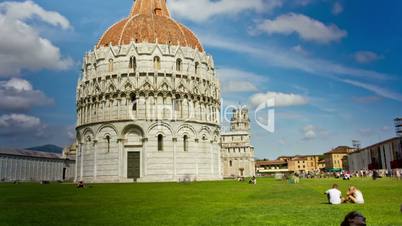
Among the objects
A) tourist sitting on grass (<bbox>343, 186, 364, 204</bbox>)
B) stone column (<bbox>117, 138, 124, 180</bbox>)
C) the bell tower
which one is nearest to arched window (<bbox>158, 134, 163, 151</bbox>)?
stone column (<bbox>117, 138, 124, 180</bbox>)

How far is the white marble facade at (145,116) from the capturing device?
168 ft

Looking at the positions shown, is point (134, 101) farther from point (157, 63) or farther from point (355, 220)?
point (355, 220)

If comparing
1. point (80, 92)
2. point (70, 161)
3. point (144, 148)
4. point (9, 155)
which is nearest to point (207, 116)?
point (144, 148)

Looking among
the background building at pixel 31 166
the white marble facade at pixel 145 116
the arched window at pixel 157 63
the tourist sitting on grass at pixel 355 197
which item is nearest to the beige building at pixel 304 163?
the background building at pixel 31 166

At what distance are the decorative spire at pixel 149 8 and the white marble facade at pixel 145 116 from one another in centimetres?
1312

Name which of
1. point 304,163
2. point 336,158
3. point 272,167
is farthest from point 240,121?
point 304,163

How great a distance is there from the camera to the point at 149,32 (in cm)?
5706

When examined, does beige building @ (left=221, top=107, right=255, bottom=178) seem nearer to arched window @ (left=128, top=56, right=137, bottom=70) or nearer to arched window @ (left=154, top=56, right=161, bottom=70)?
arched window @ (left=154, top=56, right=161, bottom=70)

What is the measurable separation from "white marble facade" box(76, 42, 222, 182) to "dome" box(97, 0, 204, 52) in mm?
1948

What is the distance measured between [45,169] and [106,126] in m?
39.1

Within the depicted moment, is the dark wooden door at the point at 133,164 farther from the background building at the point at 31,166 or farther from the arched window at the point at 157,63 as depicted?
the background building at the point at 31,166

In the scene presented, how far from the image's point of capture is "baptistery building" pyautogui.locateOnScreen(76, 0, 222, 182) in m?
51.4

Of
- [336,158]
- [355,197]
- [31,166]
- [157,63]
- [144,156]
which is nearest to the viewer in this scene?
[355,197]

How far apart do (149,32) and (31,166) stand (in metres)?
42.0
